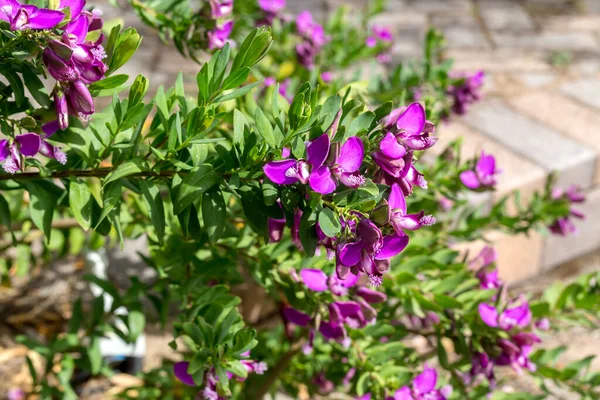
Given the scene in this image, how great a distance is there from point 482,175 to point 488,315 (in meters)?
0.26

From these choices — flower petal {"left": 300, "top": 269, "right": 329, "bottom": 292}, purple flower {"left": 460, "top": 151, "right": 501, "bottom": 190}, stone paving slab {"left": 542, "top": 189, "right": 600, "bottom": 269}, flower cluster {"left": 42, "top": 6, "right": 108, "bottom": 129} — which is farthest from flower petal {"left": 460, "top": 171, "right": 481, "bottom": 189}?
stone paving slab {"left": 542, "top": 189, "right": 600, "bottom": 269}

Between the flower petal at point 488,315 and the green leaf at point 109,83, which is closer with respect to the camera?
the green leaf at point 109,83

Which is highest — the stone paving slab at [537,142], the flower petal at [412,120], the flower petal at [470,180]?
the flower petal at [412,120]

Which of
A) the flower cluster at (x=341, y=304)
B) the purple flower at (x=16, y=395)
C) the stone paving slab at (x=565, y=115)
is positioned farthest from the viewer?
the stone paving slab at (x=565, y=115)

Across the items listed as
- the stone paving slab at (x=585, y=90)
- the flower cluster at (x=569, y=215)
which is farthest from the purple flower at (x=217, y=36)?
the stone paving slab at (x=585, y=90)

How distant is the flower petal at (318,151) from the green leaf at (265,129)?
6cm

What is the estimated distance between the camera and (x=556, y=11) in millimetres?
3627

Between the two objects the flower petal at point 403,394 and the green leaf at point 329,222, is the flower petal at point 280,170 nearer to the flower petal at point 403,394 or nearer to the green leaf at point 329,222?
the green leaf at point 329,222

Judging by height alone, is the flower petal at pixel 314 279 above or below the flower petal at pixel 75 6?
below

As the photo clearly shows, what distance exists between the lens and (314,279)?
3.21 ft

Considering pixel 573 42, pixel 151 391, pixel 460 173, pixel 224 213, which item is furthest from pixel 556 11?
pixel 224 213

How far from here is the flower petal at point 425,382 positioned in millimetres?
1065

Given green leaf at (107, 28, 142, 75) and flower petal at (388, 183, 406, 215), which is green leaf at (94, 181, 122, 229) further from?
flower petal at (388, 183, 406, 215)

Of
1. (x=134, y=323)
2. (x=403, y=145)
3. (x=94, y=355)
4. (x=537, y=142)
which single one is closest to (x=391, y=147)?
(x=403, y=145)
